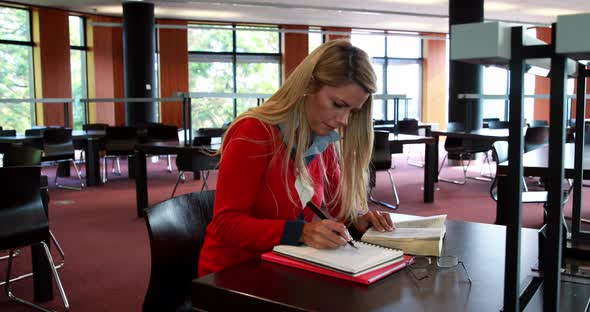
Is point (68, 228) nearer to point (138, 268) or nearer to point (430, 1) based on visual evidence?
point (138, 268)

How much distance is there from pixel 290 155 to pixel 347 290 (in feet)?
1.59

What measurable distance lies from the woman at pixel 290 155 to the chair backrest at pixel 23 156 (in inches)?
95.4

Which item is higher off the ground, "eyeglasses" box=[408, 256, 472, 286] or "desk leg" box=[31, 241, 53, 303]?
"eyeglasses" box=[408, 256, 472, 286]

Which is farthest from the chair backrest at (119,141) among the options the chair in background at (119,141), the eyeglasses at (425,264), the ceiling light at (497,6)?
the ceiling light at (497,6)

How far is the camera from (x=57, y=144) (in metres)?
6.46

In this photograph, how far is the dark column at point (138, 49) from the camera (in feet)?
30.1

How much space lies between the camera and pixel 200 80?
464 inches

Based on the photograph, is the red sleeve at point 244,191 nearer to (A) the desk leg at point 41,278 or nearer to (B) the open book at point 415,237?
(B) the open book at point 415,237

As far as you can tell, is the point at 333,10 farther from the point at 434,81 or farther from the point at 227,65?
the point at 434,81

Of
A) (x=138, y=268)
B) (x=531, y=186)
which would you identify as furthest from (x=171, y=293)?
(x=531, y=186)

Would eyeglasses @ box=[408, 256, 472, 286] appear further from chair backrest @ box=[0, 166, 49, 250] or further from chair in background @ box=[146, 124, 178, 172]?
chair in background @ box=[146, 124, 178, 172]

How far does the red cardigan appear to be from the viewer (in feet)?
4.37

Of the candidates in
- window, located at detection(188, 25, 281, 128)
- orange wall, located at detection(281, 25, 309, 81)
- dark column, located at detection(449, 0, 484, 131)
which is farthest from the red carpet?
orange wall, located at detection(281, 25, 309, 81)

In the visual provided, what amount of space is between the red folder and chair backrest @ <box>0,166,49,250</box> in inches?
65.0
